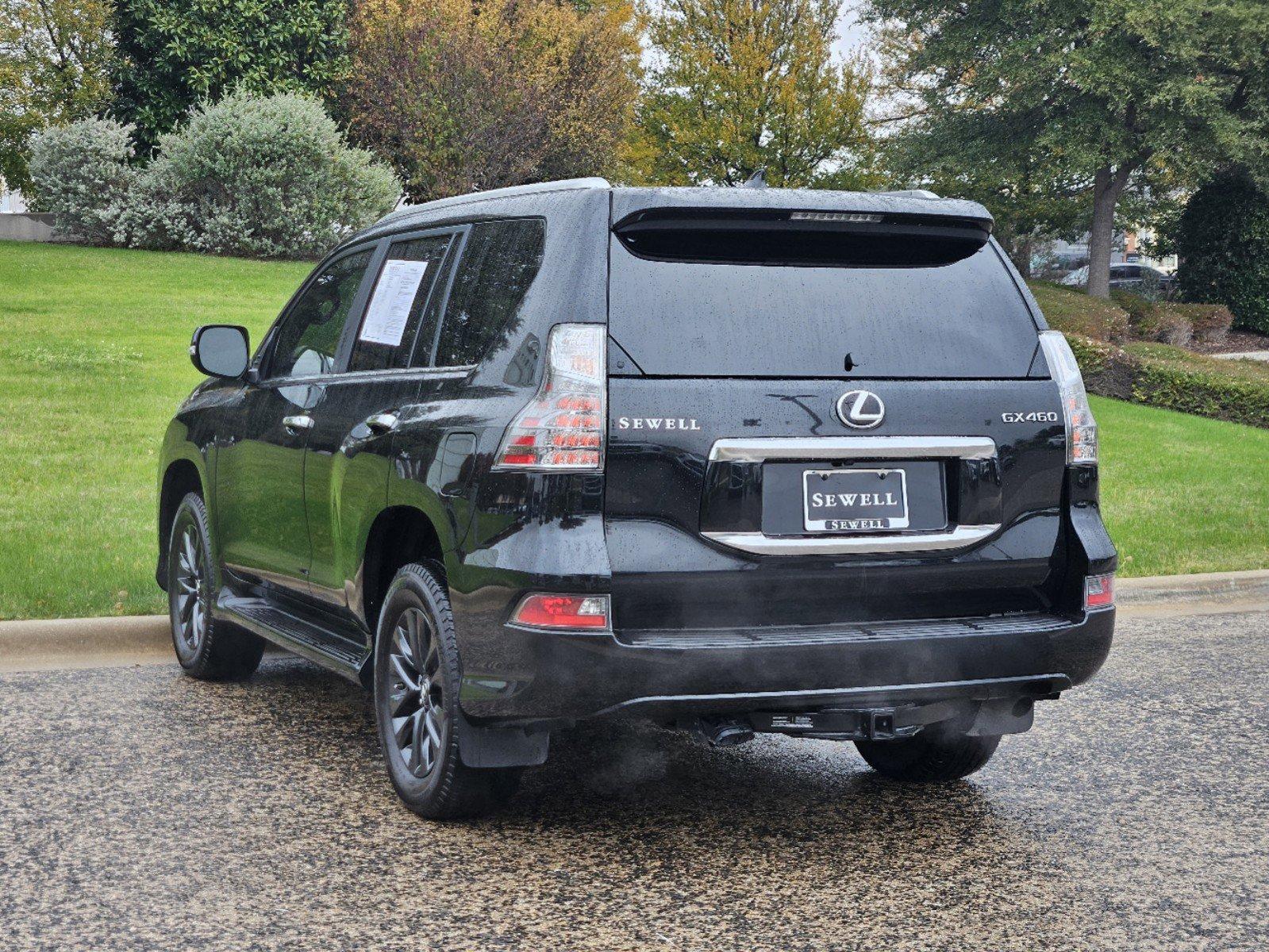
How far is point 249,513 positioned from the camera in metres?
6.07

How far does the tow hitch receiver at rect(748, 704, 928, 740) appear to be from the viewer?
4234 mm

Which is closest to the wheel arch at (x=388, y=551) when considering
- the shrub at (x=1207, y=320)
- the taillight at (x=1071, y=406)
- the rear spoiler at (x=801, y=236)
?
the rear spoiler at (x=801, y=236)

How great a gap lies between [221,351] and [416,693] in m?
2.10

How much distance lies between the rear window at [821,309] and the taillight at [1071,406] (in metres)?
0.08

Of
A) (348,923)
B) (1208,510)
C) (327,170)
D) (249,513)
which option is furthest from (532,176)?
(348,923)

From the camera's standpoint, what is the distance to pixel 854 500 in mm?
4234

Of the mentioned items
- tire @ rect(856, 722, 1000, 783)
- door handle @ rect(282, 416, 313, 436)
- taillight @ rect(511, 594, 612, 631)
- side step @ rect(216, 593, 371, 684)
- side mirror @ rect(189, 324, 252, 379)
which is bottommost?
tire @ rect(856, 722, 1000, 783)

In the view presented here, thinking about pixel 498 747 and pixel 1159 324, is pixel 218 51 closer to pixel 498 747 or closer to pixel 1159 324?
pixel 1159 324

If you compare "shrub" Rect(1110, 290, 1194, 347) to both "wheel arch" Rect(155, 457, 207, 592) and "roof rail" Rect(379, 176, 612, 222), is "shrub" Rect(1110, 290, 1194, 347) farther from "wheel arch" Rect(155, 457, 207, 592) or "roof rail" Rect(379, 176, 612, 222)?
"roof rail" Rect(379, 176, 612, 222)

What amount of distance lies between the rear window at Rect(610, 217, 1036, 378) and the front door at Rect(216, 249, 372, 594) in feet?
5.77

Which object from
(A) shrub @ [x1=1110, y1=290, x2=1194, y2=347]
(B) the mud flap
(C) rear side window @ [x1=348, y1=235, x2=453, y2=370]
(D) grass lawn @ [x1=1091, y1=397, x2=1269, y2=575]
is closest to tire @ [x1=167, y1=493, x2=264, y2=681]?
(C) rear side window @ [x1=348, y1=235, x2=453, y2=370]

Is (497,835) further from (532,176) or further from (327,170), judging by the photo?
(532,176)

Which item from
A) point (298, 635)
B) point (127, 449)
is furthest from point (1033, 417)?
point (127, 449)

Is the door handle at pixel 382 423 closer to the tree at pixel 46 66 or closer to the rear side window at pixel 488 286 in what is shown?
the rear side window at pixel 488 286
